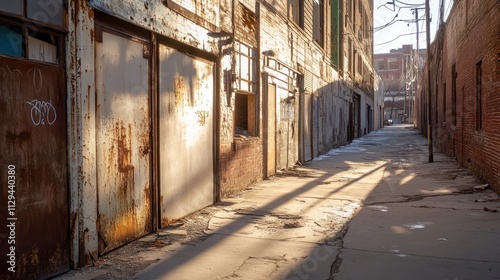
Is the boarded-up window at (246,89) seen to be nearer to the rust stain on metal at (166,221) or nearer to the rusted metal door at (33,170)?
the rust stain on metal at (166,221)

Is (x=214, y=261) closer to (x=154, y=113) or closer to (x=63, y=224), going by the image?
(x=63, y=224)

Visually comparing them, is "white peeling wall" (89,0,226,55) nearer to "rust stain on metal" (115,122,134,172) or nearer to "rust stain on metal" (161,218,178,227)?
"rust stain on metal" (115,122,134,172)

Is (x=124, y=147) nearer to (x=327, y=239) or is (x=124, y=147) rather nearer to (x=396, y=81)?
(x=327, y=239)

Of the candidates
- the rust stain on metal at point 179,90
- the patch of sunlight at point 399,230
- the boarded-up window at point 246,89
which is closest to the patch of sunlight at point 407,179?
the boarded-up window at point 246,89

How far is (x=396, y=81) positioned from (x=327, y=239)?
85.1 m

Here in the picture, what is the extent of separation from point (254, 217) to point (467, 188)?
16.6 ft

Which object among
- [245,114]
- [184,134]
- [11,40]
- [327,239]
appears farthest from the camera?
[245,114]

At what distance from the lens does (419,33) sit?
39.3 metres

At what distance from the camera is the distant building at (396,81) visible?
72.4 m

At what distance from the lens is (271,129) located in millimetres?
10883

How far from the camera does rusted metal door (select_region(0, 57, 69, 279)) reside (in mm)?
3408

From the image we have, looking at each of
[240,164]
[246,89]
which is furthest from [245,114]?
[240,164]

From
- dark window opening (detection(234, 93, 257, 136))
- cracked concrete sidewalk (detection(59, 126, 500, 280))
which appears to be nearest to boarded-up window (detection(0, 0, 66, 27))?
cracked concrete sidewalk (detection(59, 126, 500, 280))

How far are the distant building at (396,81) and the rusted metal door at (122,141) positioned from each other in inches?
2470
